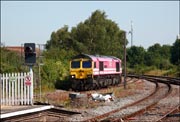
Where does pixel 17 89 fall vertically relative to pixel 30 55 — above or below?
below

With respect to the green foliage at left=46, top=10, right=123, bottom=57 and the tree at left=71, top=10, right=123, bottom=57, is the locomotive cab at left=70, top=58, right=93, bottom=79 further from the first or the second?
the tree at left=71, top=10, right=123, bottom=57

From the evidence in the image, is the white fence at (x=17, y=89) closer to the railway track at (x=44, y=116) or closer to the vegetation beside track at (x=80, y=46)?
the railway track at (x=44, y=116)

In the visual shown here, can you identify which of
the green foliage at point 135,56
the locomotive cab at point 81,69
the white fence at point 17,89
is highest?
the green foliage at point 135,56

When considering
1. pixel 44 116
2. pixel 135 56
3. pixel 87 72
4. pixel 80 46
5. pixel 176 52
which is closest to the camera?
pixel 44 116

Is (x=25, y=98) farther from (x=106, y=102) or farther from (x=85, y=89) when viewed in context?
(x=85, y=89)

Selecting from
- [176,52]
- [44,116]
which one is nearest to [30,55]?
[44,116]

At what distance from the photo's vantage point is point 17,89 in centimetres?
1583

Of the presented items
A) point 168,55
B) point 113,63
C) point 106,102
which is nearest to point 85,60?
point 113,63

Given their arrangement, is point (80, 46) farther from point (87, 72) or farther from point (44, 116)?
point (44, 116)

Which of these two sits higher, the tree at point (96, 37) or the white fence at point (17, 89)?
the tree at point (96, 37)

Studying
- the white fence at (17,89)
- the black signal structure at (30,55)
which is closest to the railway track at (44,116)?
A: the white fence at (17,89)

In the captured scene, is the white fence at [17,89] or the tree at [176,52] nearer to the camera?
the white fence at [17,89]

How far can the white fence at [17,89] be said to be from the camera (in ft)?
50.2

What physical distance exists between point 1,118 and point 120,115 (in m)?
6.81
